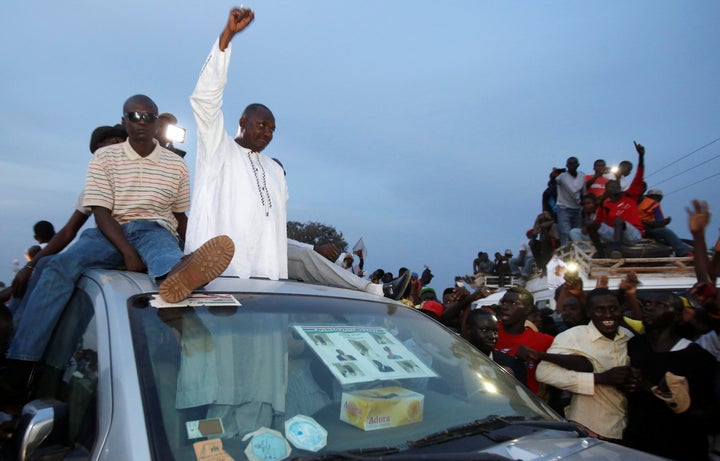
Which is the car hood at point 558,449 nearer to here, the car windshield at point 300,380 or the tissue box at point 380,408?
the car windshield at point 300,380

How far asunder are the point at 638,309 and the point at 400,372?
3.04 meters

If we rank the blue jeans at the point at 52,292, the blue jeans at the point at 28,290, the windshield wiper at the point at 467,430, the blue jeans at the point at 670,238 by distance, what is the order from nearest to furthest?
the windshield wiper at the point at 467,430 < the blue jeans at the point at 52,292 < the blue jeans at the point at 28,290 < the blue jeans at the point at 670,238

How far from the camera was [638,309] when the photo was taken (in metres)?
4.32

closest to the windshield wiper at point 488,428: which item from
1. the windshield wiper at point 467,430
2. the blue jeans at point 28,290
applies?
the windshield wiper at point 467,430

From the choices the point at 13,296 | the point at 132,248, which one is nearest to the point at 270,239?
the point at 132,248

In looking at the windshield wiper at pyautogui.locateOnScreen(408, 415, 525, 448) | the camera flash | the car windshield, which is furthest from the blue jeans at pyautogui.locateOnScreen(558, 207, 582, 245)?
the windshield wiper at pyautogui.locateOnScreen(408, 415, 525, 448)

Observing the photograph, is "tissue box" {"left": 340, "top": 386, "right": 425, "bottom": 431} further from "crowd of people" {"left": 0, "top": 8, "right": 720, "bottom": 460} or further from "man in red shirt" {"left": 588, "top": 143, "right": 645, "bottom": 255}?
"man in red shirt" {"left": 588, "top": 143, "right": 645, "bottom": 255}

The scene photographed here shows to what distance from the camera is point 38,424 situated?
146 centimetres

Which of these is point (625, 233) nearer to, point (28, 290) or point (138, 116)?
point (138, 116)

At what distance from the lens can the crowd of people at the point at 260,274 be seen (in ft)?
8.04

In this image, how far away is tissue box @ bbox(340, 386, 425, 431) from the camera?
1754mm

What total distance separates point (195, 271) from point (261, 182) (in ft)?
4.63

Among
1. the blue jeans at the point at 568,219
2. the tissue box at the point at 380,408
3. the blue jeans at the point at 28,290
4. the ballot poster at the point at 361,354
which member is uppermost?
the blue jeans at the point at 568,219

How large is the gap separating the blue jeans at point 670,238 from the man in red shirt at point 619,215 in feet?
1.06
